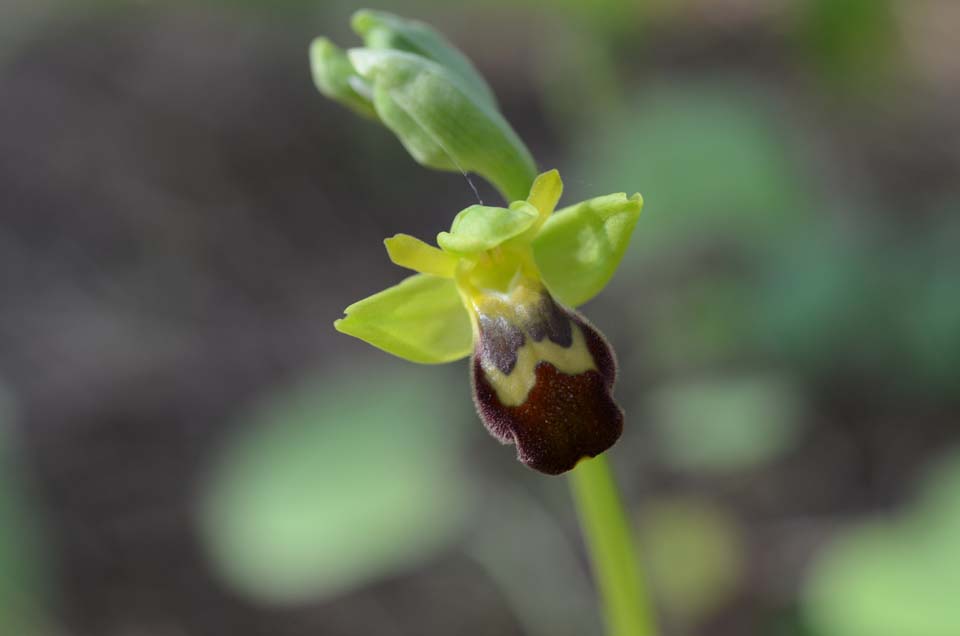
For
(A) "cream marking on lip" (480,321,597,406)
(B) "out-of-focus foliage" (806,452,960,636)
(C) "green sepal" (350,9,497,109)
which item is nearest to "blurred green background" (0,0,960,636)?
(B) "out-of-focus foliage" (806,452,960,636)

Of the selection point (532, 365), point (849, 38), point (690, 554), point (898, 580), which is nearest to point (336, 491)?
point (690, 554)

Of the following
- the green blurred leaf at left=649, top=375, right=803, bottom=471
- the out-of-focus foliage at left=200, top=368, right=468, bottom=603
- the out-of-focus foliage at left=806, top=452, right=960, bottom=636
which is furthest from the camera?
the green blurred leaf at left=649, top=375, right=803, bottom=471

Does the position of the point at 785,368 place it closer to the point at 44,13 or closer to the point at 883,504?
the point at 883,504

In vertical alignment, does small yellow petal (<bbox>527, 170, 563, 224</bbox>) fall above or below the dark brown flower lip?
above

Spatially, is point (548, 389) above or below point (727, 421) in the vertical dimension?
below

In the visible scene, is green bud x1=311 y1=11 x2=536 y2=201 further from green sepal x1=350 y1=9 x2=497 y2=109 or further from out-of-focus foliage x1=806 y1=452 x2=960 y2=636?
out-of-focus foliage x1=806 y1=452 x2=960 y2=636

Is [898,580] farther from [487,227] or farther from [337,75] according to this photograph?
[337,75]
